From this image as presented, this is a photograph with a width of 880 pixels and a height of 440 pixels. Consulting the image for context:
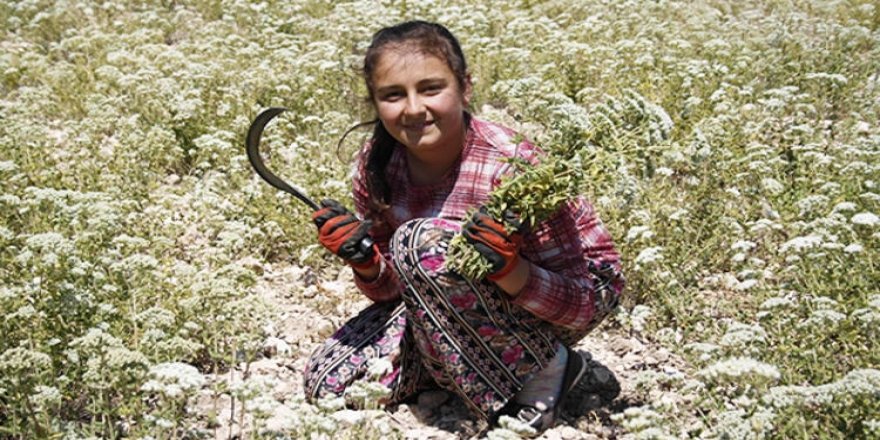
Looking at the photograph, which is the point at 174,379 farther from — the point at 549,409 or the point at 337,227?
the point at 549,409

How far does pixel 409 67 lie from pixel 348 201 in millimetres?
1840

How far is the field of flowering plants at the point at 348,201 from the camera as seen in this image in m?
2.77

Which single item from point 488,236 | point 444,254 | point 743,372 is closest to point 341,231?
point 444,254

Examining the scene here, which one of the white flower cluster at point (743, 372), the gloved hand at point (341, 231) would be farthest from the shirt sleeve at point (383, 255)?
the white flower cluster at point (743, 372)

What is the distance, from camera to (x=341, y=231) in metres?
3.16

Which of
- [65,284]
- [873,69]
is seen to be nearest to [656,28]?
[873,69]

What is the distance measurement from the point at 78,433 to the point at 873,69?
604 cm

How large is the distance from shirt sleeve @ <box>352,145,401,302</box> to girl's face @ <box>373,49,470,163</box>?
42 centimetres

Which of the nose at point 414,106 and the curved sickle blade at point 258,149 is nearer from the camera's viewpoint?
the nose at point 414,106

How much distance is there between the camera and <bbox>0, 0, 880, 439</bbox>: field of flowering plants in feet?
9.10

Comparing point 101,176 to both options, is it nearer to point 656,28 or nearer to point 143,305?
point 143,305

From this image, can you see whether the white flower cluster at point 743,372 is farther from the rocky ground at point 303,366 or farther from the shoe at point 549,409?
the shoe at point 549,409

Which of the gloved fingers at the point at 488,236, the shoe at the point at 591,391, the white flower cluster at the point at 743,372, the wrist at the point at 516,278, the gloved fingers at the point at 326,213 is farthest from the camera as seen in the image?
the shoe at the point at 591,391

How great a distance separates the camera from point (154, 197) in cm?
526
